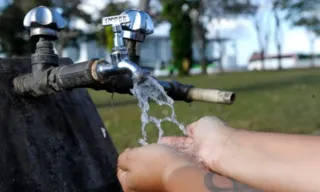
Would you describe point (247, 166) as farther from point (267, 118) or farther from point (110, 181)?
point (267, 118)

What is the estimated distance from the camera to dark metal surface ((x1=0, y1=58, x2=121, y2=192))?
5.33 feet

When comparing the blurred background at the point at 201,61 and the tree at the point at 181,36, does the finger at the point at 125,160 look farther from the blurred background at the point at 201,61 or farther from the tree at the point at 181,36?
the tree at the point at 181,36

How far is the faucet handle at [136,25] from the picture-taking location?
1.48 meters

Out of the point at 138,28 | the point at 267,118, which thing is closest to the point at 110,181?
the point at 138,28

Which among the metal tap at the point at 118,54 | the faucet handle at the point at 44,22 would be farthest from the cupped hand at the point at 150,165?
the faucet handle at the point at 44,22

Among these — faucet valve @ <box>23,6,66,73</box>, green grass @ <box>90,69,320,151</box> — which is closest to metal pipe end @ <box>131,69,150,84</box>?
faucet valve @ <box>23,6,66,73</box>

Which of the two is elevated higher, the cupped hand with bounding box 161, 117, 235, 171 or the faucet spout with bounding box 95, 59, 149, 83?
the faucet spout with bounding box 95, 59, 149, 83

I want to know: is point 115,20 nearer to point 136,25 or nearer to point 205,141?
point 136,25

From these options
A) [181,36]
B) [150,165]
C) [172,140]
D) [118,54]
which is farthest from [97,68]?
[181,36]

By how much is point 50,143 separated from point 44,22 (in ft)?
1.16

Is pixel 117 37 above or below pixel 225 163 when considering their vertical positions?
above

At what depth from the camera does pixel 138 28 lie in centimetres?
149

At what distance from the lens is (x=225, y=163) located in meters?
1.20

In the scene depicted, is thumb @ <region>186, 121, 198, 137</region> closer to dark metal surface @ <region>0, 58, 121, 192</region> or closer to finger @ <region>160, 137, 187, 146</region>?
finger @ <region>160, 137, 187, 146</region>
